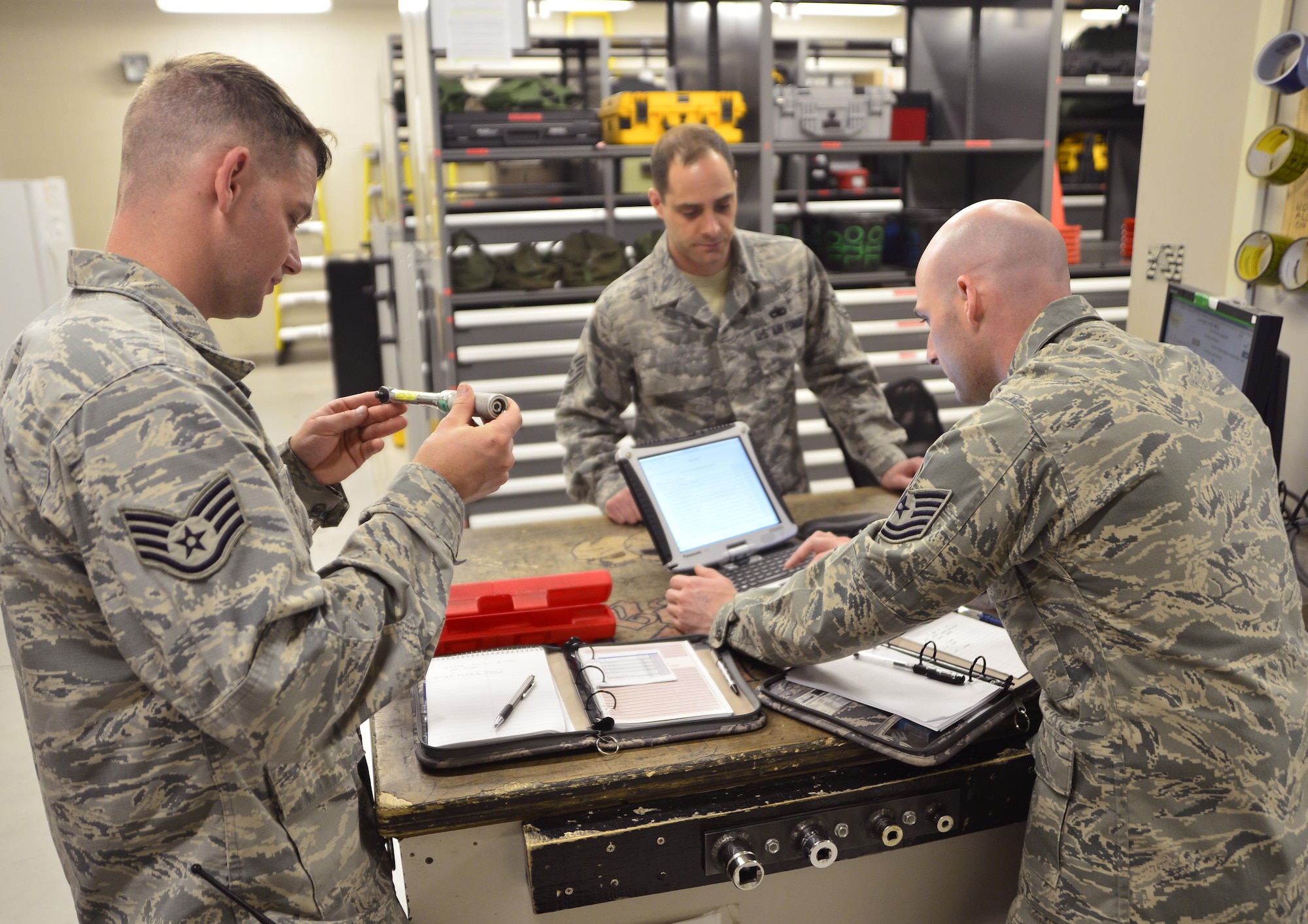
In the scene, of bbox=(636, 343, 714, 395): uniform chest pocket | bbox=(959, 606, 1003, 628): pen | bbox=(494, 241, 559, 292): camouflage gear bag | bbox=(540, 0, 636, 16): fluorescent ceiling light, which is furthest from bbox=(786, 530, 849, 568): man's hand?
bbox=(540, 0, 636, 16): fluorescent ceiling light

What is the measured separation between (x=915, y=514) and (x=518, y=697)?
0.59m

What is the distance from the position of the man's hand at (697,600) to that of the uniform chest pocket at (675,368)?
92cm

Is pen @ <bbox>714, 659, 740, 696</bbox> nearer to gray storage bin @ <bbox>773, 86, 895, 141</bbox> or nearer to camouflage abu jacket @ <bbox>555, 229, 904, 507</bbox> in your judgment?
camouflage abu jacket @ <bbox>555, 229, 904, 507</bbox>

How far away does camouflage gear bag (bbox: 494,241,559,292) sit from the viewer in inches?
163

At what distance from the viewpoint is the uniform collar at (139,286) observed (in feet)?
3.26

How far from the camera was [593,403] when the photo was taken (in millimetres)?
2541

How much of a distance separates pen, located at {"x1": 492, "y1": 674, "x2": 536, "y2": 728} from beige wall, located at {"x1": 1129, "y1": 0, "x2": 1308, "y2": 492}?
6.69ft

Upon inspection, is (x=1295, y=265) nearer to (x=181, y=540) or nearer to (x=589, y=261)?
(x=181, y=540)

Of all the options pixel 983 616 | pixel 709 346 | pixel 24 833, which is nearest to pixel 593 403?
pixel 709 346

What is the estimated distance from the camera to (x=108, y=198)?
9359 millimetres

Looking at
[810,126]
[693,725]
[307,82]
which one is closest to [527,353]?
[810,126]

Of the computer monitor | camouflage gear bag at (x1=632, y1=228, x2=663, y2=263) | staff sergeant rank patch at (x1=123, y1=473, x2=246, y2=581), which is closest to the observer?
staff sergeant rank patch at (x1=123, y1=473, x2=246, y2=581)

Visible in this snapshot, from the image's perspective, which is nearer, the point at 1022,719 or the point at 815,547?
the point at 1022,719

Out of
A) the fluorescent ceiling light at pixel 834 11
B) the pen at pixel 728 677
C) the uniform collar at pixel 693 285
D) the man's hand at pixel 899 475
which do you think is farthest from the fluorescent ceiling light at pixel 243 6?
the pen at pixel 728 677
